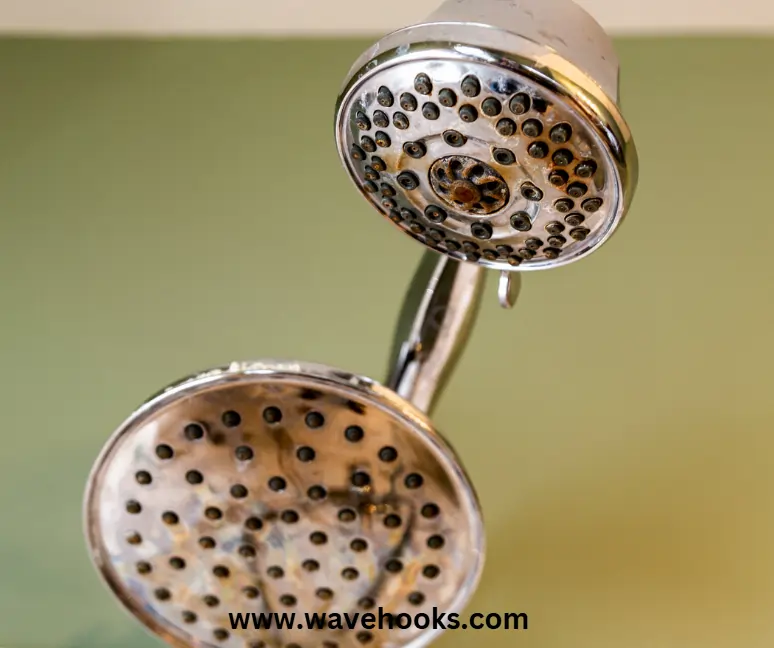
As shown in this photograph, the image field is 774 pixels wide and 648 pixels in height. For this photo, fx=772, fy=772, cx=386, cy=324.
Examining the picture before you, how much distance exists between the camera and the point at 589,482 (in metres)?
0.79

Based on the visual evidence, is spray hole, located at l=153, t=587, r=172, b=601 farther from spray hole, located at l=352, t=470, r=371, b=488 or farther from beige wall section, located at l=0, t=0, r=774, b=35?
beige wall section, located at l=0, t=0, r=774, b=35

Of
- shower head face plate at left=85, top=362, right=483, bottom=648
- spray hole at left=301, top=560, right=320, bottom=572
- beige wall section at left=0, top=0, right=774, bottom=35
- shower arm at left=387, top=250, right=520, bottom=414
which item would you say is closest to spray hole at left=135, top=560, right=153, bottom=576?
shower head face plate at left=85, top=362, right=483, bottom=648

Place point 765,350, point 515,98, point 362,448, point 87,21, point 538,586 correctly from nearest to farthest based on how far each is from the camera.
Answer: point 515,98 < point 362,448 < point 538,586 < point 765,350 < point 87,21

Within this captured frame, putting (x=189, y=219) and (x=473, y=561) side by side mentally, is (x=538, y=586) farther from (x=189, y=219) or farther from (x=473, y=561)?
(x=189, y=219)

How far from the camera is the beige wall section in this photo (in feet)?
3.36

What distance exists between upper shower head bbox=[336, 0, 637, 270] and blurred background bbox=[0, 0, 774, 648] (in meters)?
0.40

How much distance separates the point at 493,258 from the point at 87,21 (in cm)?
86

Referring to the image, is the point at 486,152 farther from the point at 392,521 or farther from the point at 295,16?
the point at 295,16

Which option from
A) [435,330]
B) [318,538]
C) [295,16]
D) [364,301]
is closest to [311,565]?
[318,538]

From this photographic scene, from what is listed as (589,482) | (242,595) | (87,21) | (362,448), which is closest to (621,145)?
(362,448)

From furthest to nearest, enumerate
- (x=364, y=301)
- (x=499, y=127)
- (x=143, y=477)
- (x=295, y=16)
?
(x=295, y=16) < (x=364, y=301) < (x=143, y=477) < (x=499, y=127)

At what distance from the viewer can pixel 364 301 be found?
0.91 metres

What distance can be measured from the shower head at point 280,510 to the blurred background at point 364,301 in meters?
0.24

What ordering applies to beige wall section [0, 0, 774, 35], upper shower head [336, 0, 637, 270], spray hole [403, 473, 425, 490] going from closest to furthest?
upper shower head [336, 0, 637, 270], spray hole [403, 473, 425, 490], beige wall section [0, 0, 774, 35]
